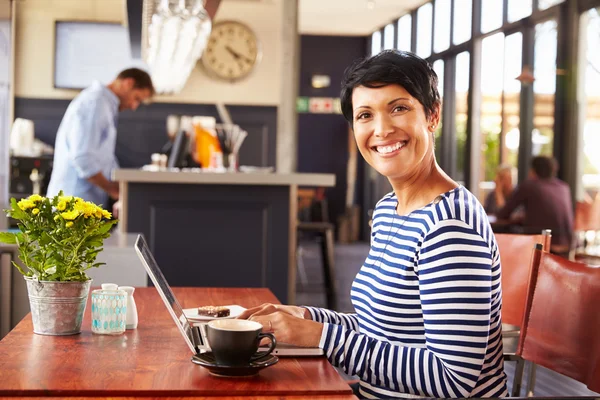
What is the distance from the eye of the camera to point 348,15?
13.0 metres

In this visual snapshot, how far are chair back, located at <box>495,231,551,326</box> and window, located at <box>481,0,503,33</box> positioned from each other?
715 centimetres

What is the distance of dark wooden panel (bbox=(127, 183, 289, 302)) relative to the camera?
15.2 ft

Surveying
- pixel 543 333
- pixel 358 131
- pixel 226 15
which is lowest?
pixel 543 333

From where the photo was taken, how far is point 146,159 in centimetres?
835

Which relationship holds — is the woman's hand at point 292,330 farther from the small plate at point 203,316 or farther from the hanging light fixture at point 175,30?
the hanging light fixture at point 175,30

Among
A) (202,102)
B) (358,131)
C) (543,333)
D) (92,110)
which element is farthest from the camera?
(202,102)

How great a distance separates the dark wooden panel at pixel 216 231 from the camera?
4641 millimetres

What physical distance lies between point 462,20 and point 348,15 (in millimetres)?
3106

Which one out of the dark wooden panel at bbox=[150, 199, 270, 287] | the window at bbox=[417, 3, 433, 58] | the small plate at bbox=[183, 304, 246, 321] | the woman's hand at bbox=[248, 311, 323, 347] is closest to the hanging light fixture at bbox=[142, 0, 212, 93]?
the dark wooden panel at bbox=[150, 199, 270, 287]

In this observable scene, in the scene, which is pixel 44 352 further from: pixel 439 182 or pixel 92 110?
pixel 92 110

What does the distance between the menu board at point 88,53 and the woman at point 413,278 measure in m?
6.99

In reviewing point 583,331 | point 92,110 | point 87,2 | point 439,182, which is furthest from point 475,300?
point 87,2

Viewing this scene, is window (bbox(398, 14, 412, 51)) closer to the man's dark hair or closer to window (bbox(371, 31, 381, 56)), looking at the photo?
window (bbox(371, 31, 381, 56))

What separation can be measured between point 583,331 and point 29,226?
1.18 m
